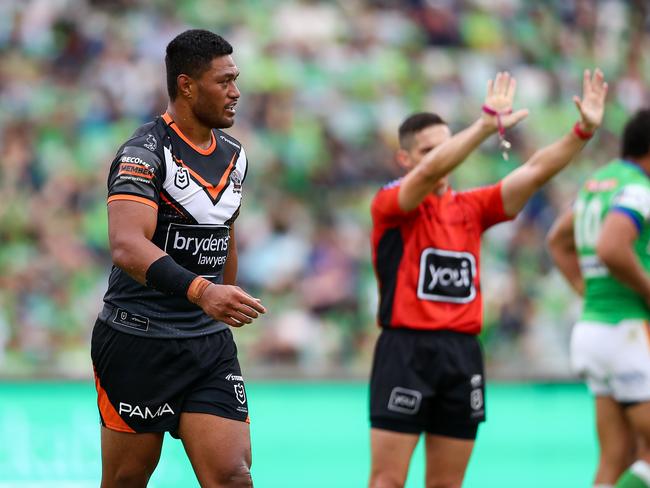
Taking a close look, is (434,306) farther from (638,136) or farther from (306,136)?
(306,136)

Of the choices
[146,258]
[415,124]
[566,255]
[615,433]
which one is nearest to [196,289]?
[146,258]

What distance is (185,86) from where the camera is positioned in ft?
17.3

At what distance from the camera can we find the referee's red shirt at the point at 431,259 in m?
6.36

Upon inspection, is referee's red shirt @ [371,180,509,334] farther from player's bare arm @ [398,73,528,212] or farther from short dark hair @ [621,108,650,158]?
short dark hair @ [621,108,650,158]

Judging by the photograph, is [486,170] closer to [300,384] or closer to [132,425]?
[300,384]

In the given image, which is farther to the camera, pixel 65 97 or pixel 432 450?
pixel 65 97

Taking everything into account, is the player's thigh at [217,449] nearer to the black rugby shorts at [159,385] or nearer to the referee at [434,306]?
the black rugby shorts at [159,385]

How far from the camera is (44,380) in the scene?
39.4ft

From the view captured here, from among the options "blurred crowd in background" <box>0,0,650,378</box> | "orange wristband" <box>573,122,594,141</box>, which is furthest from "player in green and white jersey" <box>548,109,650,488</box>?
"blurred crowd in background" <box>0,0,650,378</box>

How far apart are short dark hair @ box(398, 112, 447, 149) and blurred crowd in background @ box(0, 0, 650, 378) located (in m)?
6.02

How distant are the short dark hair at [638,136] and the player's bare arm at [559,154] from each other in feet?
0.65

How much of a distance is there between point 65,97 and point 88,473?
21.6 feet

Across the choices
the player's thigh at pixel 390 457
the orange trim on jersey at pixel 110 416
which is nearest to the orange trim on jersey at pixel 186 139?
the orange trim on jersey at pixel 110 416

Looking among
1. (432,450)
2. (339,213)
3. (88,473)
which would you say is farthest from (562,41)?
(432,450)
